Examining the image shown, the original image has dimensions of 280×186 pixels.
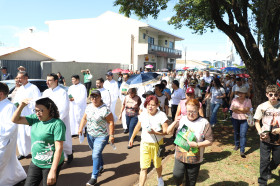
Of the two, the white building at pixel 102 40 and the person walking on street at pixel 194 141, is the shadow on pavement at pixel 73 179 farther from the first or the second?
the white building at pixel 102 40

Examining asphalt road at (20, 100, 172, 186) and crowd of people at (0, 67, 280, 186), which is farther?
asphalt road at (20, 100, 172, 186)

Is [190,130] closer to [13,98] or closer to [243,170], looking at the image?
[243,170]

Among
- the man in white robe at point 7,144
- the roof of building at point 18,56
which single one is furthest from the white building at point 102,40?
the man in white robe at point 7,144

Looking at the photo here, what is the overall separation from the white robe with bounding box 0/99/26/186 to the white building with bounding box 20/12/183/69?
26.8 m

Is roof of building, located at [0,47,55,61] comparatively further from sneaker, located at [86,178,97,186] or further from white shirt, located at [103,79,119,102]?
sneaker, located at [86,178,97,186]

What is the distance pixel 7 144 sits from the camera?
3.47m

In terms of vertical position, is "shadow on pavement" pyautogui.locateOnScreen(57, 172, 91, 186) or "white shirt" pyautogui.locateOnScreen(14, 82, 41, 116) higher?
"white shirt" pyautogui.locateOnScreen(14, 82, 41, 116)

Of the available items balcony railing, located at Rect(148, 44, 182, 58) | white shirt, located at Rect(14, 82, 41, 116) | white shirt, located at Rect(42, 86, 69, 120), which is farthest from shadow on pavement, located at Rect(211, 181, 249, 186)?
balcony railing, located at Rect(148, 44, 182, 58)

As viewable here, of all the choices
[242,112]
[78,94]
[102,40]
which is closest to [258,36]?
[242,112]

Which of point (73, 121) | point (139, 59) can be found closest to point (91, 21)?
point (139, 59)

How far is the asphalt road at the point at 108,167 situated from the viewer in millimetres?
4414

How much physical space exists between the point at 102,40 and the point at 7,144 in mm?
28764

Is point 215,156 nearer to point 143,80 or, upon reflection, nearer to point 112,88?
point 143,80

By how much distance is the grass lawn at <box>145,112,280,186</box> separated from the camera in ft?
14.4
